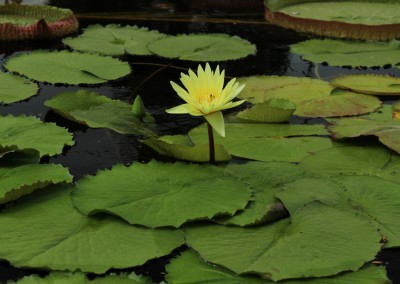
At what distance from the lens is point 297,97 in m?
2.38

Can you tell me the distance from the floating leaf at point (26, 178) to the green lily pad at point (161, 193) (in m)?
0.09

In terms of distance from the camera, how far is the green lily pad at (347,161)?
1778mm

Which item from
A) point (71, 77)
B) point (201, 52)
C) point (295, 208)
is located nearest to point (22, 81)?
point (71, 77)

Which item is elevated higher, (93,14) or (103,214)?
(93,14)

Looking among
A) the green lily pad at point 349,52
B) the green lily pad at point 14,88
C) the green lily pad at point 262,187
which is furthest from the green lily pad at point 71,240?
the green lily pad at point 349,52

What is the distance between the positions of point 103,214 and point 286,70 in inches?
60.2

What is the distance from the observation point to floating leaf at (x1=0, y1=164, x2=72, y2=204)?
1553mm

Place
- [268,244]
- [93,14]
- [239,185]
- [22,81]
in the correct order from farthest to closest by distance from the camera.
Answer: [93,14] → [22,81] → [239,185] → [268,244]

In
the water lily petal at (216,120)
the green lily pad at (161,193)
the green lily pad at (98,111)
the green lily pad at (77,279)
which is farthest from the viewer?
the green lily pad at (98,111)

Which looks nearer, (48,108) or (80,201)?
(80,201)

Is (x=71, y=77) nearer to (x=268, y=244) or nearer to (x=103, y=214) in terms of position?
(x=103, y=214)

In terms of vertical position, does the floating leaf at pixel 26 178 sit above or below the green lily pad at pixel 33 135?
below

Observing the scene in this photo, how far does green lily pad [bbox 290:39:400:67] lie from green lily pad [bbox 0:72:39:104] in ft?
4.32

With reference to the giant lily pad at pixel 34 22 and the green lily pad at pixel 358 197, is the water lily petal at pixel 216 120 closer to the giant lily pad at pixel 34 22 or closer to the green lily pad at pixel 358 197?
the green lily pad at pixel 358 197
